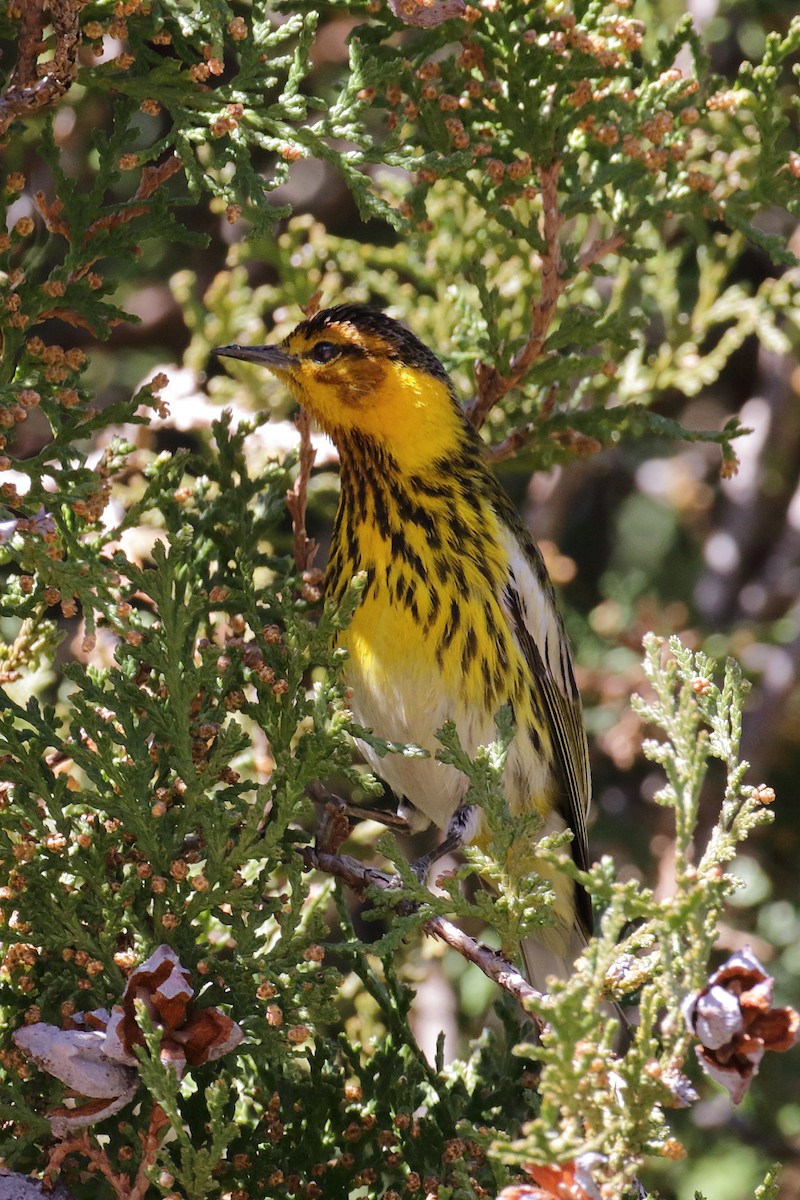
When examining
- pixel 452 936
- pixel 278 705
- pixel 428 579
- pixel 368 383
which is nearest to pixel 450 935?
pixel 452 936

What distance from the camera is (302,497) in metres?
2.83

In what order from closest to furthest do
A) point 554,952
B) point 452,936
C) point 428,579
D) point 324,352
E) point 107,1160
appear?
1. point 107,1160
2. point 452,936
3. point 428,579
4. point 324,352
5. point 554,952

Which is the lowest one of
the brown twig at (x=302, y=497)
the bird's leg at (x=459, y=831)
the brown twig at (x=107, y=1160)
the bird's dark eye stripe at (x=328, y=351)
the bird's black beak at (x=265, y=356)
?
the bird's leg at (x=459, y=831)

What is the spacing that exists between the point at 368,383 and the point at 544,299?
545 mm

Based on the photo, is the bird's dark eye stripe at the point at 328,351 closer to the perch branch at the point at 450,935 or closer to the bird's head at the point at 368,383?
the bird's head at the point at 368,383

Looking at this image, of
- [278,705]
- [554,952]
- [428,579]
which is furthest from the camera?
[554,952]

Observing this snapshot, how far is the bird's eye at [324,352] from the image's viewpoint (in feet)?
10.4

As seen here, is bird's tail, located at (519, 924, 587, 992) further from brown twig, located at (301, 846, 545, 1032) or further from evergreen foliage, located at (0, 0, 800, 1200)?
brown twig, located at (301, 846, 545, 1032)

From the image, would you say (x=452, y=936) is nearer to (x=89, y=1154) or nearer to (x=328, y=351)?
(x=89, y=1154)

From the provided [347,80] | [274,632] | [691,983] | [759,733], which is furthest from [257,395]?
[691,983]

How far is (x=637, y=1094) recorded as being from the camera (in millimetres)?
1758

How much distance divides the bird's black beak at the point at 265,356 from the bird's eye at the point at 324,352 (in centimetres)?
5

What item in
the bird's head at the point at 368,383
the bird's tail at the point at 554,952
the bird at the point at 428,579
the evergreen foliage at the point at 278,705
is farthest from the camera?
the bird's tail at the point at 554,952

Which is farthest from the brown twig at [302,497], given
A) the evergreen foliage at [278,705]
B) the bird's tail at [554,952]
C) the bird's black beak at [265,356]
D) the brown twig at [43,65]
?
the bird's tail at [554,952]
